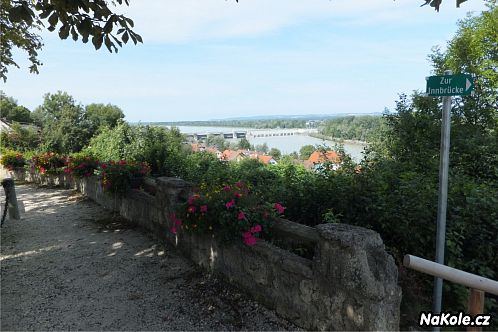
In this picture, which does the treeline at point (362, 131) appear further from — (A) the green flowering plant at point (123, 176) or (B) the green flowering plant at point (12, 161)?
(B) the green flowering plant at point (12, 161)

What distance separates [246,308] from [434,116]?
19.7 feet

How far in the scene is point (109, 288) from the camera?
4.00 meters

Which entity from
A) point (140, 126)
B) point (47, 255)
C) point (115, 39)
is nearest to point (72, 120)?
point (140, 126)

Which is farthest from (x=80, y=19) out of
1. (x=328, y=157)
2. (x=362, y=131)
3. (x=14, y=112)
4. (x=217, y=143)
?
(x=14, y=112)

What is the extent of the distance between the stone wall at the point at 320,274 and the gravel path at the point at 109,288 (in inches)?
7.6

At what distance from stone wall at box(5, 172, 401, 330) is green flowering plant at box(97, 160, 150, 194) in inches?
108

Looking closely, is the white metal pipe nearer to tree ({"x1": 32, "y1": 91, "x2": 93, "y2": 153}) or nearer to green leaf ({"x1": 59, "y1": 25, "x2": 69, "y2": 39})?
green leaf ({"x1": 59, "y1": 25, "x2": 69, "y2": 39})

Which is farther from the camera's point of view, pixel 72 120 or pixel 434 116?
pixel 72 120

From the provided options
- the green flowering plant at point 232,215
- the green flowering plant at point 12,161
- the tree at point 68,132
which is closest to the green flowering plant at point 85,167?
the green flowering plant at point 232,215

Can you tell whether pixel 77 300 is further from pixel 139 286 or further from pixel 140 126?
pixel 140 126

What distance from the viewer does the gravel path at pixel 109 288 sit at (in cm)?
328

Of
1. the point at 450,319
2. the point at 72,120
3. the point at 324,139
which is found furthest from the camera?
the point at 72,120

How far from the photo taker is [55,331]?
10.4ft

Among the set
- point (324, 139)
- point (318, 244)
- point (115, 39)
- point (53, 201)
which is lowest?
point (53, 201)
